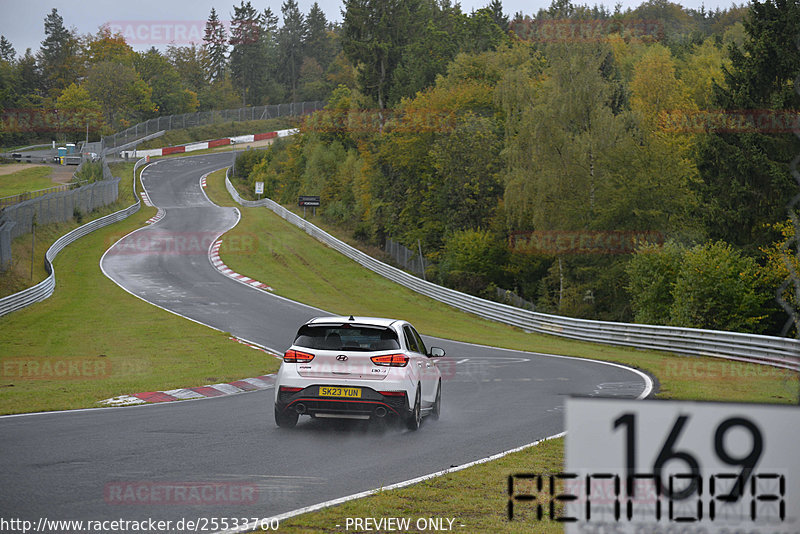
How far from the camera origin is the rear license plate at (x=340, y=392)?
1130cm

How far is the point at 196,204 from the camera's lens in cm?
7450

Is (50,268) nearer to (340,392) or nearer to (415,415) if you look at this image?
(340,392)

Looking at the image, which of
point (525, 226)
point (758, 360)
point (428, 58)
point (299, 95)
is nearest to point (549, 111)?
point (525, 226)

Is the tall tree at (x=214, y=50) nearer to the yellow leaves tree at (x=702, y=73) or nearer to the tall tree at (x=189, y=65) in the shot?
the tall tree at (x=189, y=65)

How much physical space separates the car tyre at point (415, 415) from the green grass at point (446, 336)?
77.0 inches

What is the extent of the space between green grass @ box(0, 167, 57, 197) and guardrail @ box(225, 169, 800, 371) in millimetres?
34345

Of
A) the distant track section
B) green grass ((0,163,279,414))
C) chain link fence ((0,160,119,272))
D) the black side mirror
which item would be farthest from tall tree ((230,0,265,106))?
the black side mirror

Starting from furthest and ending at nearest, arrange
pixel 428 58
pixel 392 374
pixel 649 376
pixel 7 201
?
pixel 428 58 < pixel 7 201 < pixel 649 376 < pixel 392 374

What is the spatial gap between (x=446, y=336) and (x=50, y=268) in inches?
782

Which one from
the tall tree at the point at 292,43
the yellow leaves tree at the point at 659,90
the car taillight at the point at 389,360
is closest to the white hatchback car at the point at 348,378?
the car taillight at the point at 389,360

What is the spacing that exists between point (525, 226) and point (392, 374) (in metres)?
41.5

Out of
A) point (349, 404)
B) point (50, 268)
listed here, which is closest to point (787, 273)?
A: point (349, 404)

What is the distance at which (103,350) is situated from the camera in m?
24.6

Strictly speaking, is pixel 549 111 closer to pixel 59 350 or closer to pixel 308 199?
pixel 308 199
